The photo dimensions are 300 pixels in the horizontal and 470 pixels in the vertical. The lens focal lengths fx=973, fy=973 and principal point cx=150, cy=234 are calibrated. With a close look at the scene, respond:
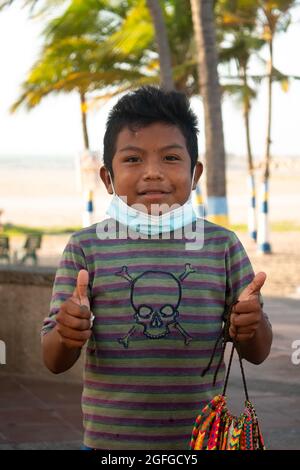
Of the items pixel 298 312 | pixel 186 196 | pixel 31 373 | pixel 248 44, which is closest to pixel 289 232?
pixel 248 44

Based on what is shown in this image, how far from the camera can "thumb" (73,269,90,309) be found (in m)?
2.22

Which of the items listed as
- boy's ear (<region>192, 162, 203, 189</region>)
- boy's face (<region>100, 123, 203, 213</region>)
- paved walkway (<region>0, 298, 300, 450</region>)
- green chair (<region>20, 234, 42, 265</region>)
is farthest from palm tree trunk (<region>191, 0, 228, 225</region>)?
boy's face (<region>100, 123, 203, 213</region>)

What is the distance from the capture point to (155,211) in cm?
247

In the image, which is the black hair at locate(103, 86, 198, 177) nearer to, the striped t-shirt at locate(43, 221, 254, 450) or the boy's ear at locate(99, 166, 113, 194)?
the boy's ear at locate(99, 166, 113, 194)

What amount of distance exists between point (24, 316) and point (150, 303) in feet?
14.8

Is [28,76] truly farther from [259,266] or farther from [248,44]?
[259,266]

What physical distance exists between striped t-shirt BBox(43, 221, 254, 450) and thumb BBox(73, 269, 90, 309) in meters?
0.19

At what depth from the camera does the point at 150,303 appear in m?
2.41

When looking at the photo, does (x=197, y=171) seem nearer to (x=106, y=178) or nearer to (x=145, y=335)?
(x=106, y=178)

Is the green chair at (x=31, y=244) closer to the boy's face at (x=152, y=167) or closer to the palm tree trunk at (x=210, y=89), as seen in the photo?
the palm tree trunk at (x=210, y=89)

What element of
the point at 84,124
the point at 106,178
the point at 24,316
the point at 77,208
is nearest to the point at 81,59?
the point at 84,124

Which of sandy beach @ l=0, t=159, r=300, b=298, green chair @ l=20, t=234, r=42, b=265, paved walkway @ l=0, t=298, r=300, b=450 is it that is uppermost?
paved walkway @ l=0, t=298, r=300, b=450

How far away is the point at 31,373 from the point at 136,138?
4533mm

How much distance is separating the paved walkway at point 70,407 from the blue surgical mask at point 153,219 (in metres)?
2.85
